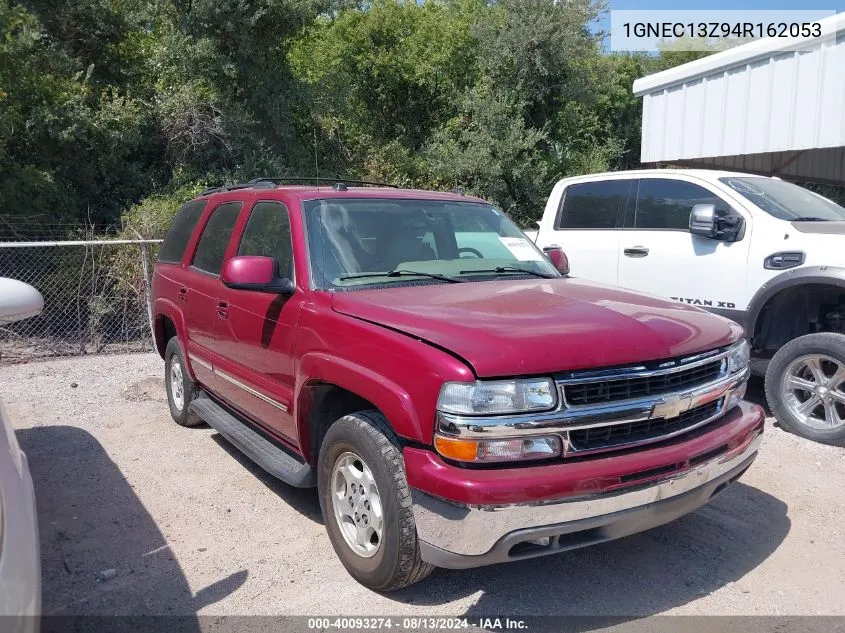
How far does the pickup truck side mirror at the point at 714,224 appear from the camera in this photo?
586 centimetres

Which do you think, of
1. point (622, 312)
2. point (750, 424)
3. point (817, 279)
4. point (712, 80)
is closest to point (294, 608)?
point (622, 312)

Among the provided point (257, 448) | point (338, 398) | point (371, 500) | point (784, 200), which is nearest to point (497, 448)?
point (371, 500)

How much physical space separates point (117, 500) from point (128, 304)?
19.0 ft

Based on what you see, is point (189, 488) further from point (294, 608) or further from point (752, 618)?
point (752, 618)

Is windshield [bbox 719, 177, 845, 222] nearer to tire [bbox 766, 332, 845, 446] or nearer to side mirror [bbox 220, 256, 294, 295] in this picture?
tire [bbox 766, 332, 845, 446]

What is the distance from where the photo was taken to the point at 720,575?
3.52 meters

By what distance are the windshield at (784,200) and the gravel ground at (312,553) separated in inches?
75.5

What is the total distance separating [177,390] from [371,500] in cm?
348

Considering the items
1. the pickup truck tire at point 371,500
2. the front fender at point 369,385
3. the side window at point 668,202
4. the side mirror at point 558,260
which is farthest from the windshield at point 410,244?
the side window at point 668,202

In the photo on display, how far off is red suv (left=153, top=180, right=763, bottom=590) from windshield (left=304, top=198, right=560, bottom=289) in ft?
0.04

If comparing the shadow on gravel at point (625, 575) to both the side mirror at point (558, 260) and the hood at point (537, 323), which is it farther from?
the side mirror at point (558, 260)

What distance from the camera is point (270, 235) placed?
14.1 ft

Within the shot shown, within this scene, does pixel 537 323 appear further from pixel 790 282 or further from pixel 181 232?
pixel 181 232

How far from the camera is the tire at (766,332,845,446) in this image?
5199 mm
